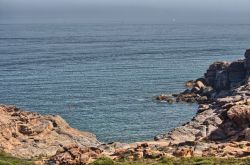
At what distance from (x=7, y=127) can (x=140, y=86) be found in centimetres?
5853

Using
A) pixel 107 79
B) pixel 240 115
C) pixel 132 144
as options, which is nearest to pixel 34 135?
pixel 132 144

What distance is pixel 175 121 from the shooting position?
85750 mm

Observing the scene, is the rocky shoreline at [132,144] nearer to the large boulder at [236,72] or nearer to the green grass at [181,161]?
the green grass at [181,161]

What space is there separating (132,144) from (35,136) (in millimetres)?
14863

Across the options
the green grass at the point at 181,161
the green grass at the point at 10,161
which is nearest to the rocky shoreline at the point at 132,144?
the green grass at the point at 181,161

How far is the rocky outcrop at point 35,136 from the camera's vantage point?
56.3 metres

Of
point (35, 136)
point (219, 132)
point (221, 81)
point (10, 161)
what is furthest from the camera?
point (221, 81)

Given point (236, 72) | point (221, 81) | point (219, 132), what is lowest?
point (219, 132)

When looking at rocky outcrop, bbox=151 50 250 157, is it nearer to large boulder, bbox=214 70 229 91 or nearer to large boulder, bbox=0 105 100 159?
large boulder, bbox=214 70 229 91

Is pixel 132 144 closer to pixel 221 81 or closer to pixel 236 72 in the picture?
pixel 221 81

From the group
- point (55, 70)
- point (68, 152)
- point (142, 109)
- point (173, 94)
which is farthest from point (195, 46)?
point (68, 152)

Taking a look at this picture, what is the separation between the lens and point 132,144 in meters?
52.4

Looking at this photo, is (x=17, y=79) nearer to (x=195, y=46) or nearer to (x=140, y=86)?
(x=140, y=86)

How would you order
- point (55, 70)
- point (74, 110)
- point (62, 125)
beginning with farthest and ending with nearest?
point (55, 70) < point (74, 110) < point (62, 125)
